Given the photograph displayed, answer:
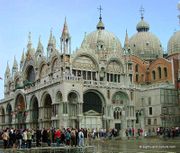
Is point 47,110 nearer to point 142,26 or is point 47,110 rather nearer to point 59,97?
point 59,97

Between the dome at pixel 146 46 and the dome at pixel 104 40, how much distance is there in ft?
18.5

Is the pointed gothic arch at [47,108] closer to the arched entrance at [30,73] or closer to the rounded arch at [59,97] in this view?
the rounded arch at [59,97]

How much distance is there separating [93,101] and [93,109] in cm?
135

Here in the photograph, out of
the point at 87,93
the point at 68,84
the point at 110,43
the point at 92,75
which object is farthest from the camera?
the point at 110,43

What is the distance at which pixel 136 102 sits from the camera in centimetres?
6588

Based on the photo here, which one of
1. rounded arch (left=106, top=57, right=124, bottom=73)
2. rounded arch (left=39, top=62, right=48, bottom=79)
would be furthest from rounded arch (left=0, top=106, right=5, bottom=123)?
rounded arch (left=106, top=57, right=124, bottom=73)

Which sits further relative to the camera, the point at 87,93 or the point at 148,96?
the point at 148,96

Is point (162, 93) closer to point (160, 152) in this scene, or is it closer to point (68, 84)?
point (68, 84)

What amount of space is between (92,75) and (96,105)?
5.93 m

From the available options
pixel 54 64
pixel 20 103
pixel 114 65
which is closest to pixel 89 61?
pixel 114 65

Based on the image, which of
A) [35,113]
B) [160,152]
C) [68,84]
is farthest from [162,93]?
[160,152]

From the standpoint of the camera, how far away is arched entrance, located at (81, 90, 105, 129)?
59.2 m

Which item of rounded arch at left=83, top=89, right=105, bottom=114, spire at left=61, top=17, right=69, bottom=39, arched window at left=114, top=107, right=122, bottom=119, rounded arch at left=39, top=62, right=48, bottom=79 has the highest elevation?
spire at left=61, top=17, right=69, bottom=39

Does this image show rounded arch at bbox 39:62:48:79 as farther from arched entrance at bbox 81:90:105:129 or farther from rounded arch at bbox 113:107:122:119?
rounded arch at bbox 113:107:122:119
